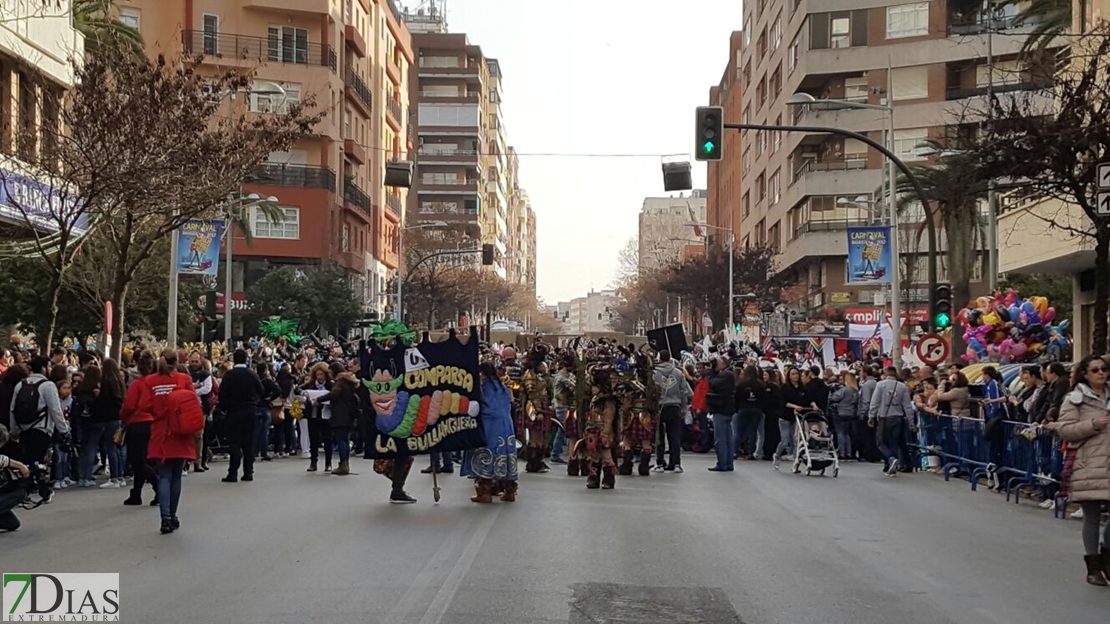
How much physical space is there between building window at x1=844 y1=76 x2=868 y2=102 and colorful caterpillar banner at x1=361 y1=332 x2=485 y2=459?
51320mm

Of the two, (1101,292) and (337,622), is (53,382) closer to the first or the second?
(337,622)

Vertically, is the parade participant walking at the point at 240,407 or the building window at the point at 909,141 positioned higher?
the building window at the point at 909,141

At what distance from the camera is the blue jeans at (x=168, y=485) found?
489 inches

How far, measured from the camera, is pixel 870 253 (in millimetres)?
31375


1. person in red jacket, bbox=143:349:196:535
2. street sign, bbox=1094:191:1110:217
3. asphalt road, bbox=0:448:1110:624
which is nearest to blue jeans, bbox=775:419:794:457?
asphalt road, bbox=0:448:1110:624

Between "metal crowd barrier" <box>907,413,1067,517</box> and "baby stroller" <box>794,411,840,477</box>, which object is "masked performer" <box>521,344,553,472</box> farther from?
"metal crowd barrier" <box>907,413,1067,517</box>

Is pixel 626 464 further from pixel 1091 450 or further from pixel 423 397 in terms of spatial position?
pixel 1091 450

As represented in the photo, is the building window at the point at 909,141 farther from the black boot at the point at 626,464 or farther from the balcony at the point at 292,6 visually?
the black boot at the point at 626,464

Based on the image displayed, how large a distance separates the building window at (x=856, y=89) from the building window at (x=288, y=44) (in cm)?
2540

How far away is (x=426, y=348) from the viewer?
1541 cm

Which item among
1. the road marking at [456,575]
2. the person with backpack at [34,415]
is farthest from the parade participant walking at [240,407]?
the road marking at [456,575]

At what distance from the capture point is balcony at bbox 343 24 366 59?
62.6m

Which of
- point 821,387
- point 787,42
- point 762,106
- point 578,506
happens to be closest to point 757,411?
point 821,387

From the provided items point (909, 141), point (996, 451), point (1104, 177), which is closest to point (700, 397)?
point (996, 451)
